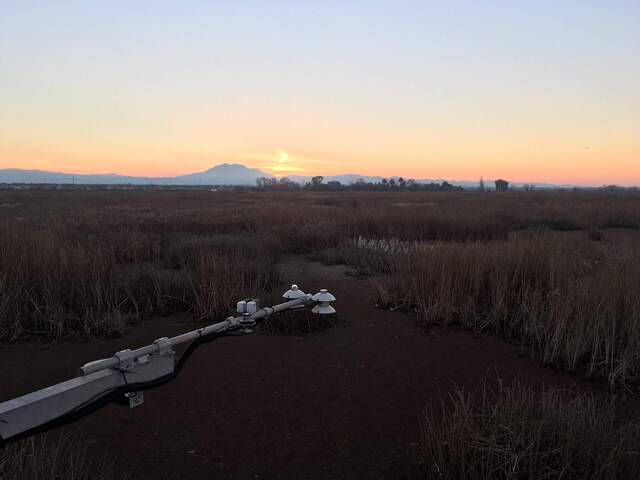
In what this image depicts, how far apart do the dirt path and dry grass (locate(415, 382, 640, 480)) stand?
0.55 metres

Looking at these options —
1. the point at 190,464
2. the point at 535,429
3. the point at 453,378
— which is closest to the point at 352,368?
the point at 453,378

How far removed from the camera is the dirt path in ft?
10.9

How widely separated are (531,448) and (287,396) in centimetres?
226

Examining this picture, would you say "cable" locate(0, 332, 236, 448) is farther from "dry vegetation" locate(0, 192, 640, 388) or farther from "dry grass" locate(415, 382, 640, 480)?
"dry vegetation" locate(0, 192, 640, 388)

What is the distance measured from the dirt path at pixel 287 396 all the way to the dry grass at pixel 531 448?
1.80 feet

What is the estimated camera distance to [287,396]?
4.29 m

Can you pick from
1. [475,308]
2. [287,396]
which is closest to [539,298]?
[475,308]

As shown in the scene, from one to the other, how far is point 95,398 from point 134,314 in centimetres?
487

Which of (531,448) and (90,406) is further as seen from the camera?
(531,448)

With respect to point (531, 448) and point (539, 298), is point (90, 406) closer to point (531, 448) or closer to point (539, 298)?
point (531, 448)

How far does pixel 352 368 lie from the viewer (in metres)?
4.91

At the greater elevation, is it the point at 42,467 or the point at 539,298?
the point at 539,298

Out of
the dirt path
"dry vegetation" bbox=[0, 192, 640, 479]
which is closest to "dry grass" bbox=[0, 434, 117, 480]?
"dry vegetation" bbox=[0, 192, 640, 479]

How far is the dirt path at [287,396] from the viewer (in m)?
3.31
